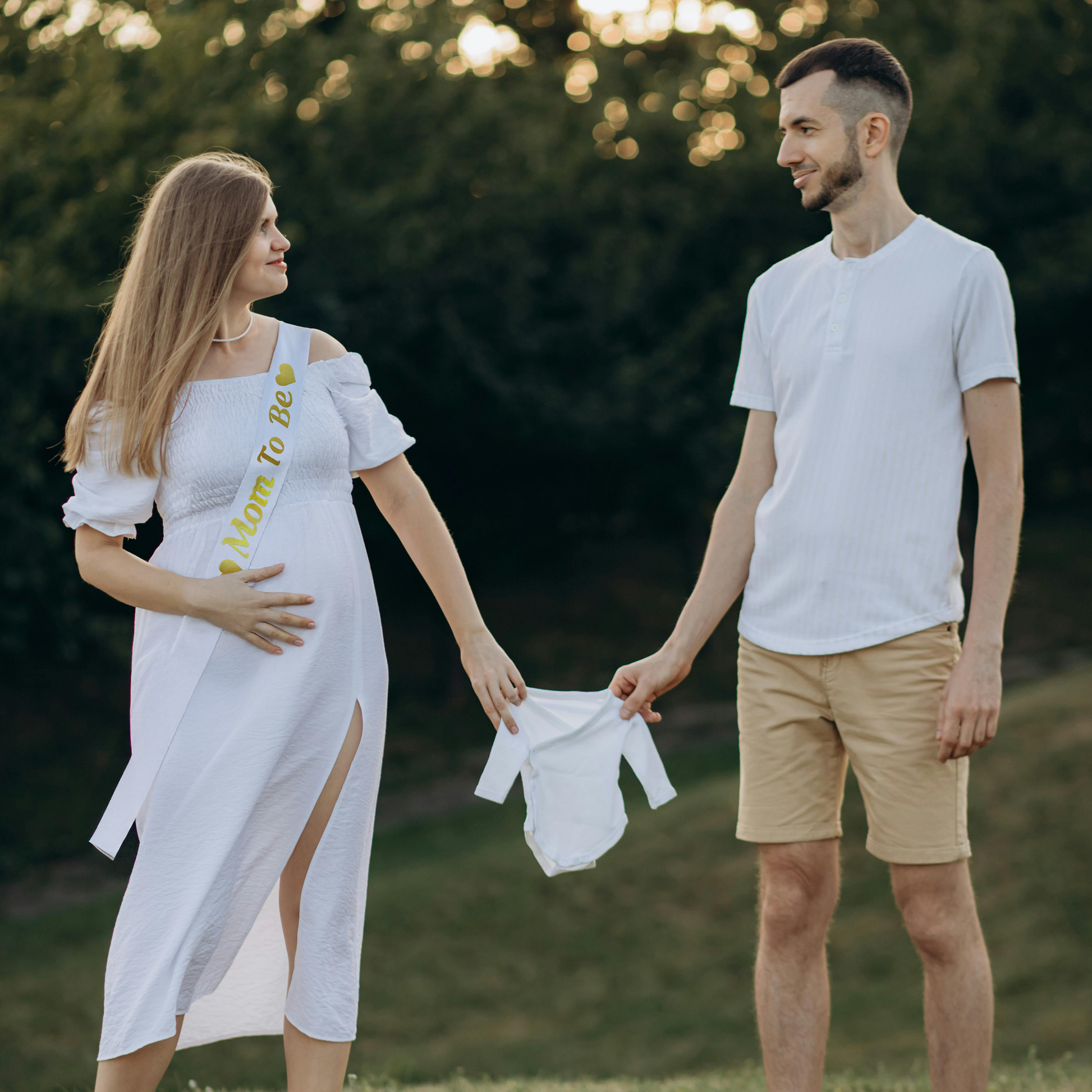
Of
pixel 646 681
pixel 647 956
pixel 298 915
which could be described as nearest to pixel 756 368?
pixel 646 681

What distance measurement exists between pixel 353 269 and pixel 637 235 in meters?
4.80

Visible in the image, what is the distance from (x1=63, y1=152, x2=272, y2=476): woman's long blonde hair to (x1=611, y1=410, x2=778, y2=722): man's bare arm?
53.1 inches

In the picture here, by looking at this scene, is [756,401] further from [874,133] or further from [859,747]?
[859,747]

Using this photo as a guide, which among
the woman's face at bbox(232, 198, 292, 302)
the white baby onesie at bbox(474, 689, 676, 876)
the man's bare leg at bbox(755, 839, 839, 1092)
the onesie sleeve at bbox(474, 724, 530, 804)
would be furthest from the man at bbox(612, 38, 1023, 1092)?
the woman's face at bbox(232, 198, 292, 302)

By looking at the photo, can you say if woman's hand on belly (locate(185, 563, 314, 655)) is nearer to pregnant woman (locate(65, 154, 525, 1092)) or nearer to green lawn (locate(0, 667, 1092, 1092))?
pregnant woman (locate(65, 154, 525, 1092))

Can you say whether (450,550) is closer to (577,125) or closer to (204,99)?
(204,99)

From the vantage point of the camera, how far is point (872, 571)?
126 inches

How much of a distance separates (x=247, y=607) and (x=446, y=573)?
525 mm

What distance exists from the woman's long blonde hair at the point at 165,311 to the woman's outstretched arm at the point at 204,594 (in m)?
0.22

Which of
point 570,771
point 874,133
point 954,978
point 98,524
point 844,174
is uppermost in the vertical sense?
point 874,133

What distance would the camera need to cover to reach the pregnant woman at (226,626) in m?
2.92

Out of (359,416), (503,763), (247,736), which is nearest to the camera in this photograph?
(247,736)

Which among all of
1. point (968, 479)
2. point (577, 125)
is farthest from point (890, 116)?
point (968, 479)

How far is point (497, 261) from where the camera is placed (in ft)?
57.8
